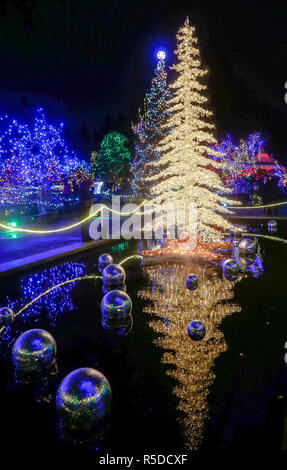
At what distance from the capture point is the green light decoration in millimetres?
55281

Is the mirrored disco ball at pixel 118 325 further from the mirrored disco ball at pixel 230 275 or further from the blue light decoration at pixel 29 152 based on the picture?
the blue light decoration at pixel 29 152

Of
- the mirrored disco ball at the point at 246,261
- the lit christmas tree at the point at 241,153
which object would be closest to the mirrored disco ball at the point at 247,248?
the mirrored disco ball at the point at 246,261

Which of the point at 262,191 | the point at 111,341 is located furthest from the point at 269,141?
the point at 111,341

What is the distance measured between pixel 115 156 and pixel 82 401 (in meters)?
55.1

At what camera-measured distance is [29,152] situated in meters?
23.2

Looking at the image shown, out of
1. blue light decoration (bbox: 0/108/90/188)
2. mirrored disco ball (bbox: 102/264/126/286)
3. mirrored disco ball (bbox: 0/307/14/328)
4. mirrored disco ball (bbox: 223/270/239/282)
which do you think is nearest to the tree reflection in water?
mirrored disco ball (bbox: 223/270/239/282)

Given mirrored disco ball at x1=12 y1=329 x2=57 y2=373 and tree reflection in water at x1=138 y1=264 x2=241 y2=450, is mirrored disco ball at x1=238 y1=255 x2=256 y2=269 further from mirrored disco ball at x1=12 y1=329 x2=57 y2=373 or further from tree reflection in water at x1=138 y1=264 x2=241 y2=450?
mirrored disco ball at x1=12 y1=329 x2=57 y2=373

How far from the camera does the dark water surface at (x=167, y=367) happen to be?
118 inches

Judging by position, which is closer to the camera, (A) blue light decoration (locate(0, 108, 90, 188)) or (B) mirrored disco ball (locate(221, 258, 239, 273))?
(B) mirrored disco ball (locate(221, 258, 239, 273))

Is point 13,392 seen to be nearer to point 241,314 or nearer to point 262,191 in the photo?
point 241,314

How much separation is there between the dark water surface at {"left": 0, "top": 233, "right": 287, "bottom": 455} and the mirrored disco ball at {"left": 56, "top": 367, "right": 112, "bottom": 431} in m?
0.14

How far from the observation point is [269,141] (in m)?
39.9

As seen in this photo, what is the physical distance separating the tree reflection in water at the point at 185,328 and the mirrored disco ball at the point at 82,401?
2.80 ft

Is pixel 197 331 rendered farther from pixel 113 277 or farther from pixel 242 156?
pixel 242 156
